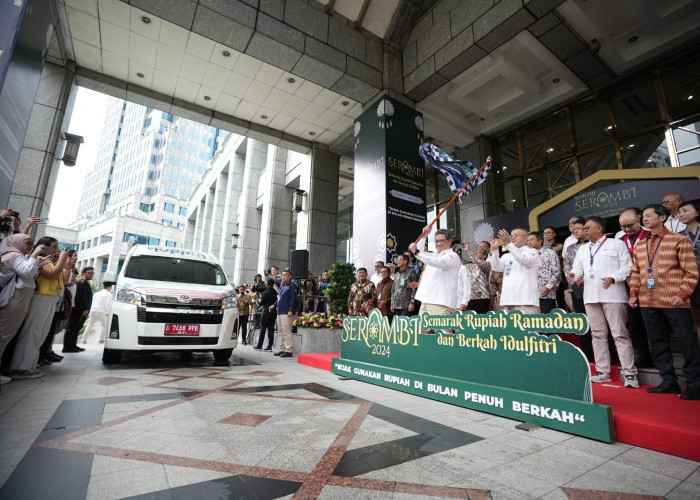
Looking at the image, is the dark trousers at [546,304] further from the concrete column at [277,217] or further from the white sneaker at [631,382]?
the concrete column at [277,217]

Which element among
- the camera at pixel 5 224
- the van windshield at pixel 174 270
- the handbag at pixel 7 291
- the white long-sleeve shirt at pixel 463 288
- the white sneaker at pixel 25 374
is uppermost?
the camera at pixel 5 224

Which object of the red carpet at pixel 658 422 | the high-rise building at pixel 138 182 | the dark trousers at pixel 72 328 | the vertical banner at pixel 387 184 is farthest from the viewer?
the high-rise building at pixel 138 182

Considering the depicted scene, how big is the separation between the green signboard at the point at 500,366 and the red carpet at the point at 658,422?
14cm

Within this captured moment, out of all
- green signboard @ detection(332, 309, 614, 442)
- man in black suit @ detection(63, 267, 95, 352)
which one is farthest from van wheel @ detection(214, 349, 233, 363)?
man in black suit @ detection(63, 267, 95, 352)

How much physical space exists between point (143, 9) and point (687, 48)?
39.2 feet

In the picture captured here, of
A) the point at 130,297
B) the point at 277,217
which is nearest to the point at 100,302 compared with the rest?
the point at 130,297

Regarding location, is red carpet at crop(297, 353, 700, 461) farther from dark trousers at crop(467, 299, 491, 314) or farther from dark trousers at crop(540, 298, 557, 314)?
dark trousers at crop(467, 299, 491, 314)

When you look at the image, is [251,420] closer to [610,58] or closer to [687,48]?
[610,58]

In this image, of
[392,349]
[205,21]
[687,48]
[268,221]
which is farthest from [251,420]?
[268,221]

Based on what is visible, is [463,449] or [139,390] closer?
[463,449]

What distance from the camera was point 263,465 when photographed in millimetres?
1851

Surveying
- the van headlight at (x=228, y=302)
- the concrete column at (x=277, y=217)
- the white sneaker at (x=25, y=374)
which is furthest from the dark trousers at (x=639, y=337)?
the concrete column at (x=277, y=217)

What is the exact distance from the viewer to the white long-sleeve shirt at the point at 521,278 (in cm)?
388

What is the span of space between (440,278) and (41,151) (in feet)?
29.5
